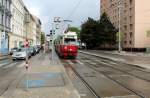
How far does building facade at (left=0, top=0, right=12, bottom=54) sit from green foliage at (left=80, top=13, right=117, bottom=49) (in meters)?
37.0

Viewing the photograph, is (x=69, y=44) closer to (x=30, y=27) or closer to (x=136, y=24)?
(x=136, y=24)

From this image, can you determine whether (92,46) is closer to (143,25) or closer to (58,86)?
(143,25)

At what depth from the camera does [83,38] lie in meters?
105

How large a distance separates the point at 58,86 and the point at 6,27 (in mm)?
50909

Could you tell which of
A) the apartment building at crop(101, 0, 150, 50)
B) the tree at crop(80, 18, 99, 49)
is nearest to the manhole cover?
the apartment building at crop(101, 0, 150, 50)

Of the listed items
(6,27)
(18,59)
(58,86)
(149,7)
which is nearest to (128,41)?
(149,7)

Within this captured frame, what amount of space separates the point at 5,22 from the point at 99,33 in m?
41.6

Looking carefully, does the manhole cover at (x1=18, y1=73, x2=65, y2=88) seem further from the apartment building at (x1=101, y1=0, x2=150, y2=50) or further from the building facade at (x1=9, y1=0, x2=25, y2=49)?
the apartment building at (x1=101, y1=0, x2=150, y2=50)

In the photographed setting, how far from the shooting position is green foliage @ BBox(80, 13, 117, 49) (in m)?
94.0

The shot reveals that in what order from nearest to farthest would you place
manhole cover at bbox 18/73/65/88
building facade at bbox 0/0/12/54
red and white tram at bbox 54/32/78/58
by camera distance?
manhole cover at bbox 18/73/65/88, red and white tram at bbox 54/32/78/58, building facade at bbox 0/0/12/54

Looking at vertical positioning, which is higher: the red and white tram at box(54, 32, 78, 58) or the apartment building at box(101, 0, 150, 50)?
the apartment building at box(101, 0, 150, 50)

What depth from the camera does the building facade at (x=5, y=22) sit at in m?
57.0

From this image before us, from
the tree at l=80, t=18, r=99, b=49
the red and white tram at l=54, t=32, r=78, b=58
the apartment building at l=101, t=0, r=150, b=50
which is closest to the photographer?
the red and white tram at l=54, t=32, r=78, b=58

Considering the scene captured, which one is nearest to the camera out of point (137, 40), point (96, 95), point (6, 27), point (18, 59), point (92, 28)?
point (96, 95)
